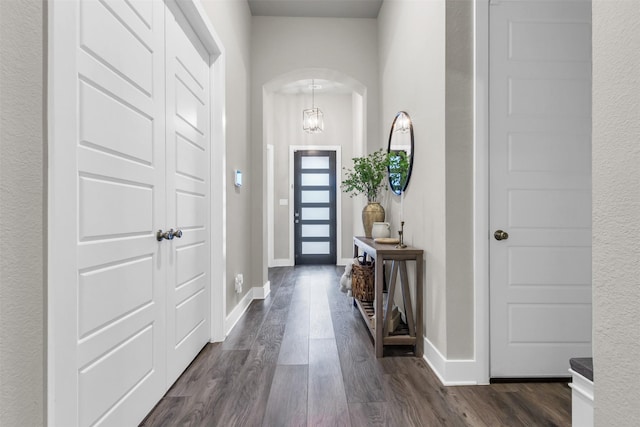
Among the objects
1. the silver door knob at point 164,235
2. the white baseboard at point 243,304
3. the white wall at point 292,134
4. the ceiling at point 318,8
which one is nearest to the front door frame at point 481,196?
the silver door knob at point 164,235

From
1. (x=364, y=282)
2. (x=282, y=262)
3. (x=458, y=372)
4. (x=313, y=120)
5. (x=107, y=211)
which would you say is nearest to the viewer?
(x=107, y=211)

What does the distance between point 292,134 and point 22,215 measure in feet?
19.2

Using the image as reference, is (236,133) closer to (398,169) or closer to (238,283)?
(238,283)

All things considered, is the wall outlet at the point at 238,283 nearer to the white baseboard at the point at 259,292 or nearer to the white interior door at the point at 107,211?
the white baseboard at the point at 259,292

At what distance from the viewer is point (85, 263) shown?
3.86 feet

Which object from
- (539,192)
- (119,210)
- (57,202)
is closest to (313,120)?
(539,192)

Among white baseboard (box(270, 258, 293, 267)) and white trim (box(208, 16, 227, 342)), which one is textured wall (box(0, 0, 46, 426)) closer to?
white trim (box(208, 16, 227, 342))

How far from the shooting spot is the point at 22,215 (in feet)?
2.87

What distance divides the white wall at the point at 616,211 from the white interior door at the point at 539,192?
119 cm

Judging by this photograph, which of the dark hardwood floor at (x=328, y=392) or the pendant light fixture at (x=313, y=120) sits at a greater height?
the pendant light fixture at (x=313, y=120)

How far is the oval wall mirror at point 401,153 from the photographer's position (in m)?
2.70

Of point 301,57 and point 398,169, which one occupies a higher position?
point 301,57

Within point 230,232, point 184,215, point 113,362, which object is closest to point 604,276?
point 113,362

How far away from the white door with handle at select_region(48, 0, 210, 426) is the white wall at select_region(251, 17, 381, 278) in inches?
70.3
